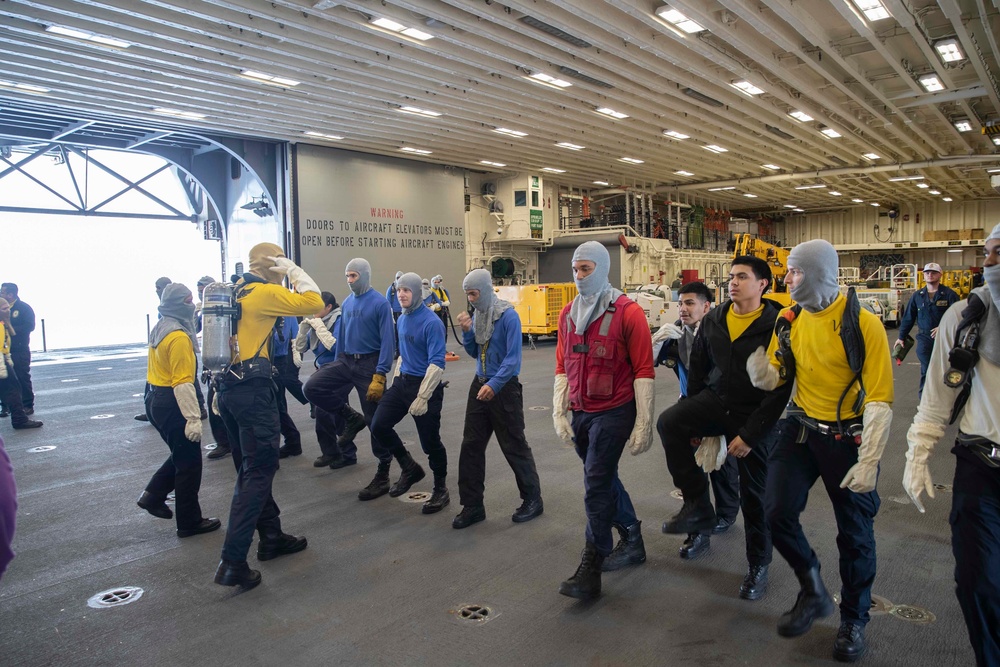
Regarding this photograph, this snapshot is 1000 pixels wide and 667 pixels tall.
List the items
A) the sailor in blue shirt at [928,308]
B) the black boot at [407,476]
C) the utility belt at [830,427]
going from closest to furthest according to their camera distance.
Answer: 1. the utility belt at [830,427]
2. the black boot at [407,476]
3. the sailor in blue shirt at [928,308]

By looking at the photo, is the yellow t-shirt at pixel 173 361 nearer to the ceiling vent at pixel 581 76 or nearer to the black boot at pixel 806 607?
the black boot at pixel 806 607

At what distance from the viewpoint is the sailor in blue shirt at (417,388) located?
5.03 metres

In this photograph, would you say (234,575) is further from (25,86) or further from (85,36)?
(25,86)

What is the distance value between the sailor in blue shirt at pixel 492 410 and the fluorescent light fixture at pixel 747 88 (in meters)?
10.7

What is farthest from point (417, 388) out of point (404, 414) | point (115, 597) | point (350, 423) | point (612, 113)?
point (612, 113)

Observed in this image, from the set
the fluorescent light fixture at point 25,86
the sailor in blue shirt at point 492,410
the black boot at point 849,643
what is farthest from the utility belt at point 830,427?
the fluorescent light fixture at point 25,86

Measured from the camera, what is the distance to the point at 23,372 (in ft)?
29.0

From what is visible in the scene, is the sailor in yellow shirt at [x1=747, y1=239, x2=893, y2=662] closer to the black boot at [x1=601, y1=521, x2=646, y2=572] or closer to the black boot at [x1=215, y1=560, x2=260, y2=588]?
the black boot at [x1=601, y1=521, x2=646, y2=572]

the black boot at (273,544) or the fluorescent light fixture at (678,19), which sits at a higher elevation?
the fluorescent light fixture at (678,19)

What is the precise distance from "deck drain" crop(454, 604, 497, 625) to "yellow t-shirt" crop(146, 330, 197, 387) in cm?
242

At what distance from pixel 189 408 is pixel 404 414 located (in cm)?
150

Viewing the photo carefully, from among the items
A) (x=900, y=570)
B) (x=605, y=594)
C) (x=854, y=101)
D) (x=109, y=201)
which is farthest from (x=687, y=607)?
(x=109, y=201)

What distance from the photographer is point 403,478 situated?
5.39m

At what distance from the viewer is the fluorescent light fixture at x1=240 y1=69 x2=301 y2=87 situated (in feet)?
38.8
